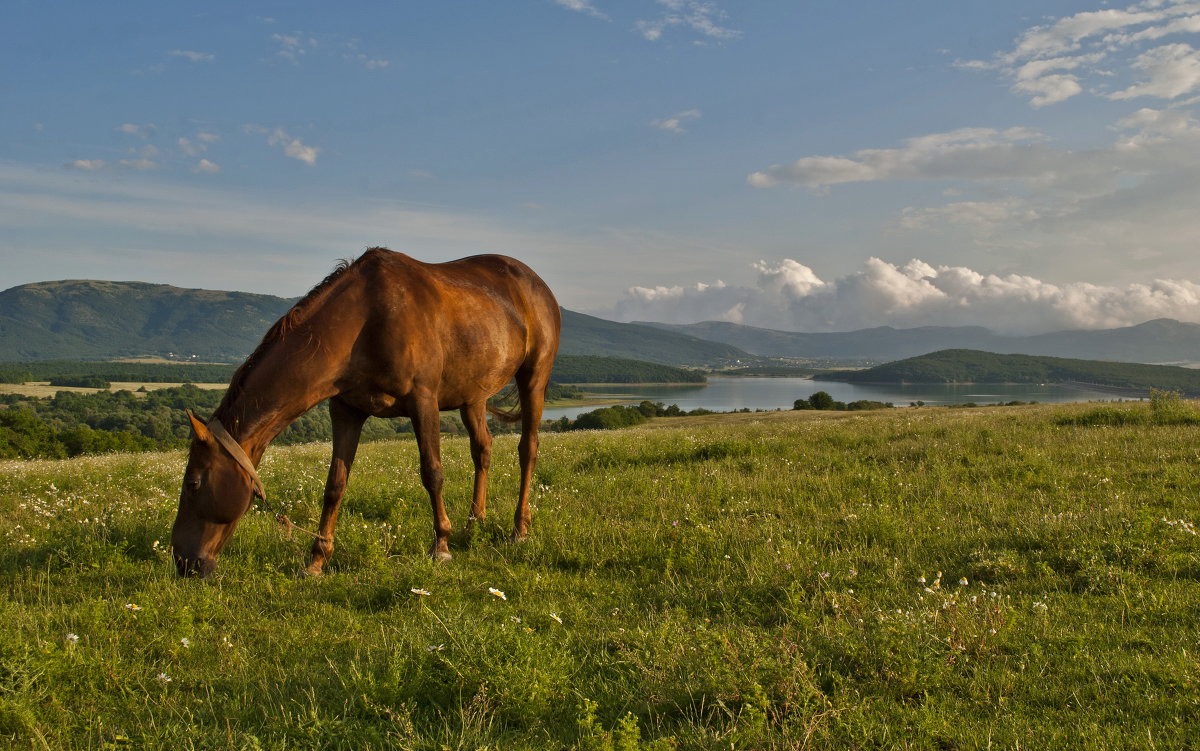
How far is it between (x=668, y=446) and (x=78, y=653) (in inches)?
364

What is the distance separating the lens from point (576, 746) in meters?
2.91

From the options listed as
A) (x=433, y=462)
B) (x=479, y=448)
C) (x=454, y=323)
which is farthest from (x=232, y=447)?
(x=479, y=448)

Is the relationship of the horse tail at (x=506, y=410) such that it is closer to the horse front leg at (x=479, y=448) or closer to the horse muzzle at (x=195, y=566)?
the horse front leg at (x=479, y=448)

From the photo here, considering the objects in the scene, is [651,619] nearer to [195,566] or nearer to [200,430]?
[200,430]

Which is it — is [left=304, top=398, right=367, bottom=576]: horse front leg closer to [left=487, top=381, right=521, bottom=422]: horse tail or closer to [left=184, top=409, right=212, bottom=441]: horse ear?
[left=184, top=409, right=212, bottom=441]: horse ear

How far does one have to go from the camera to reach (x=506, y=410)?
915 cm

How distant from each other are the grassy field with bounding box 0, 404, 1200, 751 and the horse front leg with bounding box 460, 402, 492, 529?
312mm

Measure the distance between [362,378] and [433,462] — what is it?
1.06 metres

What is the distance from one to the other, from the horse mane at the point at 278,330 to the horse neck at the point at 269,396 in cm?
1

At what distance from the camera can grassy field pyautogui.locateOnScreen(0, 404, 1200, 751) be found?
10.4 feet

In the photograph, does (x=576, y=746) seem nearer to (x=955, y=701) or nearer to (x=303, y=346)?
(x=955, y=701)

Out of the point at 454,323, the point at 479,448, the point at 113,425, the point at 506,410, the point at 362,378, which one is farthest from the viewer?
the point at 113,425

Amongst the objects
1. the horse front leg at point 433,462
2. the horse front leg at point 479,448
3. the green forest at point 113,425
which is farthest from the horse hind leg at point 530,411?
the green forest at point 113,425

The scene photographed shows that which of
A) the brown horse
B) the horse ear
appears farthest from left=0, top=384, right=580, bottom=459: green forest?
the horse ear
